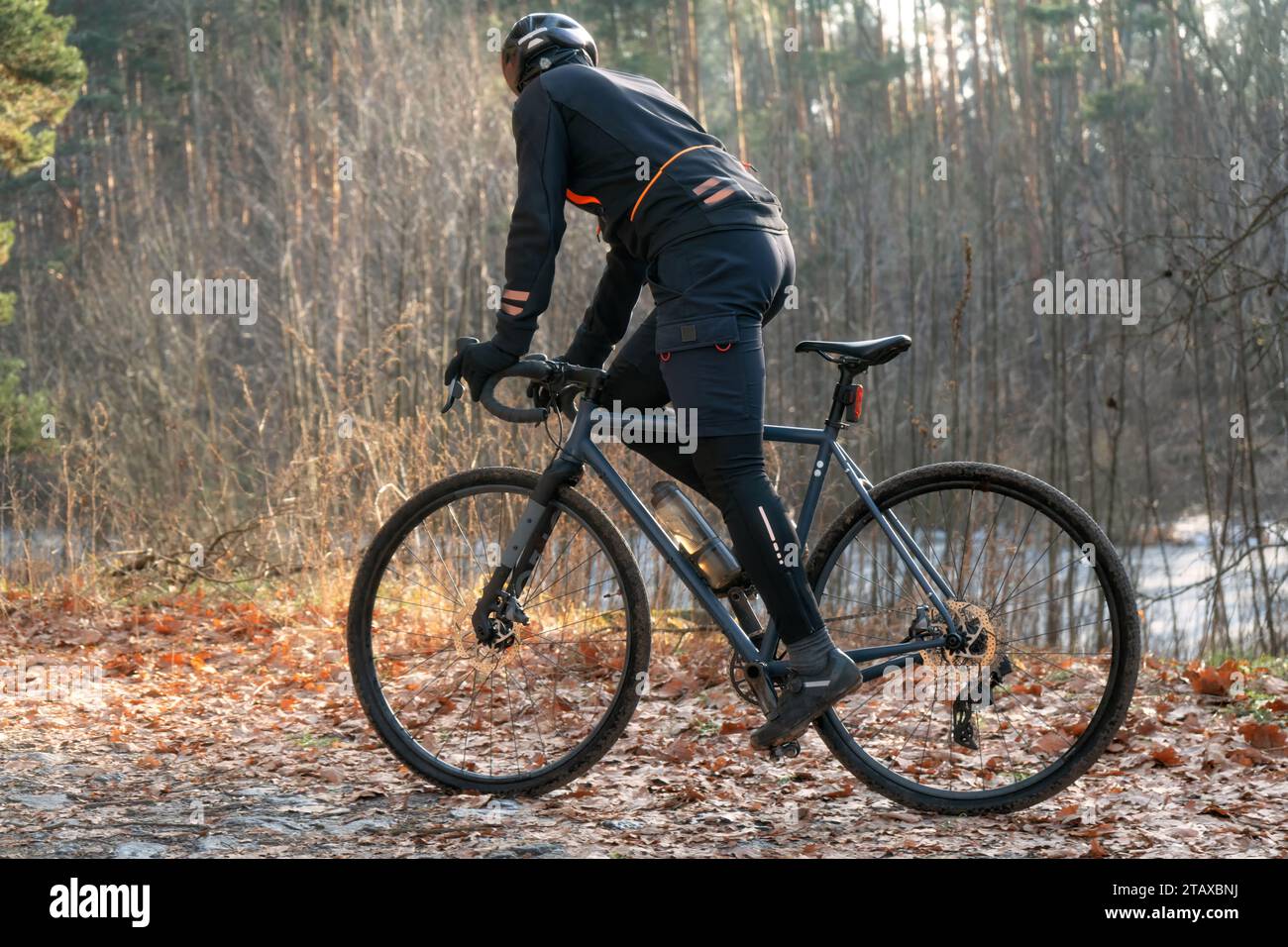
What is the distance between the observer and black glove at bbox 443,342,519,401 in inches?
128

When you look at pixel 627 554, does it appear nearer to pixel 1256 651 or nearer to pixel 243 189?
pixel 1256 651

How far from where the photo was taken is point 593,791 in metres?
3.65

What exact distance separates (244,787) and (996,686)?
2.01 metres

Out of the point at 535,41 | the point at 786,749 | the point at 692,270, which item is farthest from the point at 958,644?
the point at 535,41

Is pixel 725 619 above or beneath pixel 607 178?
beneath

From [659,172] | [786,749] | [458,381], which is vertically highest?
[659,172]

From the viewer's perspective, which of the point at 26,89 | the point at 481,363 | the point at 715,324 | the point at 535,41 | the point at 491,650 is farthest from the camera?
the point at 26,89

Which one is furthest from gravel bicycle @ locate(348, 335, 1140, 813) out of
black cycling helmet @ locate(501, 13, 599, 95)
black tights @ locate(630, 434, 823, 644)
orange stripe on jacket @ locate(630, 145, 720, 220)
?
black cycling helmet @ locate(501, 13, 599, 95)

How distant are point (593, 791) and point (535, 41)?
1923mm

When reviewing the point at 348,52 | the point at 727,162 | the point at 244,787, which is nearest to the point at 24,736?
the point at 244,787

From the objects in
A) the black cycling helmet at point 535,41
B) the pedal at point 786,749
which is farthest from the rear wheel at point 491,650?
the black cycling helmet at point 535,41

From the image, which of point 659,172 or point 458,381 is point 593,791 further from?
point 659,172

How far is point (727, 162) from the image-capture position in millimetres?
3320
